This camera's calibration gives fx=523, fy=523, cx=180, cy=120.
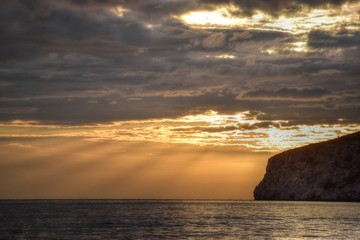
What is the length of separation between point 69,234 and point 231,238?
2613 cm

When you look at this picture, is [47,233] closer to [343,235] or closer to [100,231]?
[100,231]

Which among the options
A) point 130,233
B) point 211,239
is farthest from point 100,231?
point 211,239

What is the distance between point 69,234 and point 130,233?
9.80 meters

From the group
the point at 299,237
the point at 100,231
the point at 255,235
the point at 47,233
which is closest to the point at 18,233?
the point at 47,233

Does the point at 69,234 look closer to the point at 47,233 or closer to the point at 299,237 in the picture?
the point at 47,233

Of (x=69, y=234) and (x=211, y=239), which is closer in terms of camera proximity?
(x=211, y=239)

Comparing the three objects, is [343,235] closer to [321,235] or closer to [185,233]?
[321,235]

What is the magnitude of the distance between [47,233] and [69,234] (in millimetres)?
4380

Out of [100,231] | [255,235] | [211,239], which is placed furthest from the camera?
[100,231]

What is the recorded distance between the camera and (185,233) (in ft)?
279

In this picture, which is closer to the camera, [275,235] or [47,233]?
[275,235]

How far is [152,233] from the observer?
85812 mm

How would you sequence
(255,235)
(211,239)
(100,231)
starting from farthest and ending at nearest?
(100,231) → (255,235) → (211,239)

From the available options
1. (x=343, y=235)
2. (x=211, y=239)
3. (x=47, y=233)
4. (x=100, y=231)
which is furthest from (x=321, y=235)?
(x=47, y=233)
